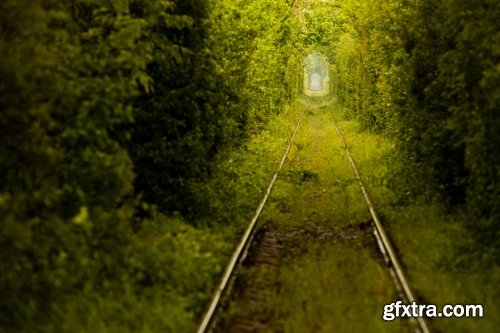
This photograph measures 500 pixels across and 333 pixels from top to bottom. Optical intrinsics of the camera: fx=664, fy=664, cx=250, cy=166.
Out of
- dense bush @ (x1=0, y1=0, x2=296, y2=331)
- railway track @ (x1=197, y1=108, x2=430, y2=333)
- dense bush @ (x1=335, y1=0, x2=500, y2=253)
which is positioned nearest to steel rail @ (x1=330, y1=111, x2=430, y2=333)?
railway track @ (x1=197, y1=108, x2=430, y2=333)

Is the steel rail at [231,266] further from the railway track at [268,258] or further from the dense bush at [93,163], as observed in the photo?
the dense bush at [93,163]

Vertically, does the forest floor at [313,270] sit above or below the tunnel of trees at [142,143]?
below

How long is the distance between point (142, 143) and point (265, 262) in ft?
9.59

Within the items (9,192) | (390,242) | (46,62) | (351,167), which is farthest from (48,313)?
(351,167)

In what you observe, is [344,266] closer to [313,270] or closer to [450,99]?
[313,270]

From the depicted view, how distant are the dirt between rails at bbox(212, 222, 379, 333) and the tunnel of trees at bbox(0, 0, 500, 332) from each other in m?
0.49

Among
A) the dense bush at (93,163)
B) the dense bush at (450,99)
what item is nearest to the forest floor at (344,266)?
the dense bush at (450,99)

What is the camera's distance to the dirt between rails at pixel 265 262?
7868mm

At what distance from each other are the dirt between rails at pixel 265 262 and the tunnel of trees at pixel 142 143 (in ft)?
1.61

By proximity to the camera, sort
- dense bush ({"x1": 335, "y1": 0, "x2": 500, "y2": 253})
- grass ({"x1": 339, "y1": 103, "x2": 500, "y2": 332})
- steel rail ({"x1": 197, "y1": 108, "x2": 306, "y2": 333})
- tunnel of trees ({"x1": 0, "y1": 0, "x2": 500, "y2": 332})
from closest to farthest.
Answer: tunnel of trees ({"x1": 0, "y1": 0, "x2": 500, "y2": 332}) → steel rail ({"x1": 197, "y1": 108, "x2": 306, "y2": 333}) → grass ({"x1": 339, "y1": 103, "x2": 500, "y2": 332}) → dense bush ({"x1": 335, "y1": 0, "x2": 500, "y2": 253})

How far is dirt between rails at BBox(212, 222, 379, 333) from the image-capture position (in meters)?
7.87

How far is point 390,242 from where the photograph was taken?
11.3 meters

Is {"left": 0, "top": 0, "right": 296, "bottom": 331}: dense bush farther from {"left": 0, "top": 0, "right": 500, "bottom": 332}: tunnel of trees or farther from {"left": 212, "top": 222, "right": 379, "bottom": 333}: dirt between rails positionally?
{"left": 212, "top": 222, "right": 379, "bottom": 333}: dirt between rails

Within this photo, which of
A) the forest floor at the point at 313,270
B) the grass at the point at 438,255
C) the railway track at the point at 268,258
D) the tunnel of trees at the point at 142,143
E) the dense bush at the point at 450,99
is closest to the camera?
the tunnel of trees at the point at 142,143
